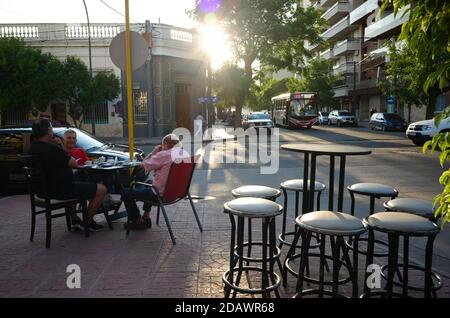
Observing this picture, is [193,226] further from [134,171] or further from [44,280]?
[44,280]

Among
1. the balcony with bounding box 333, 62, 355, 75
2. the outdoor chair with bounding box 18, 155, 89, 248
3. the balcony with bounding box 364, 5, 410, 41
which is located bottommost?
the outdoor chair with bounding box 18, 155, 89, 248

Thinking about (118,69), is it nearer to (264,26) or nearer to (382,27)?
(264,26)

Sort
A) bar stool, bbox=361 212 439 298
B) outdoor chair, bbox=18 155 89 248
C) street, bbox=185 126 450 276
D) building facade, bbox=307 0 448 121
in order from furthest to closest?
1. building facade, bbox=307 0 448 121
2. street, bbox=185 126 450 276
3. outdoor chair, bbox=18 155 89 248
4. bar stool, bbox=361 212 439 298

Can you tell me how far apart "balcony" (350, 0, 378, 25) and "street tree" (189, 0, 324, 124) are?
1037 centimetres

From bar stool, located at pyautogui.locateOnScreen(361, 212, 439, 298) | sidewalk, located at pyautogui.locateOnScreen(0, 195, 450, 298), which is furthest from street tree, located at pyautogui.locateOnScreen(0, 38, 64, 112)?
bar stool, located at pyautogui.locateOnScreen(361, 212, 439, 298)

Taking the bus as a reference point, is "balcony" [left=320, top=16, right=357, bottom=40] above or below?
above

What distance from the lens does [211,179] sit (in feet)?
33.3

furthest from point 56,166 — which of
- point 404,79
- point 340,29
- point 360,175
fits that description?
point 340,29

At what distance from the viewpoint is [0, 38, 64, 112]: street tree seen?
20.9 metres

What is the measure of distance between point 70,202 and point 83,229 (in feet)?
2.04

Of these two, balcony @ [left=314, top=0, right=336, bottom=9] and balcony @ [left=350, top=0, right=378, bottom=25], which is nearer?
balcony @ [left=350, top=0, right=378, bottom=25]

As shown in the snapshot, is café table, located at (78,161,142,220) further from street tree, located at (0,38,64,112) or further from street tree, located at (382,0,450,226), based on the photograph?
street tree, located at (0,38,64,112)

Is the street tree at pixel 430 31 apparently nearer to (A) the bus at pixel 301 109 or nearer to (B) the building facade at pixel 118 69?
(B) the building facade at pixel 118 69

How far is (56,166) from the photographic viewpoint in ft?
16.8
